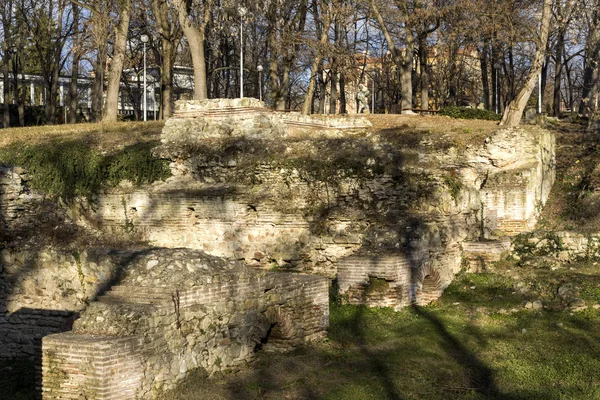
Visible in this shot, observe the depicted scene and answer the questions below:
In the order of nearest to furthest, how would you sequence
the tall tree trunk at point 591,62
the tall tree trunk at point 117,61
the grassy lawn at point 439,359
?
the grassy lawn at point 439,359
the tall tree trunk at point 117,61
the tall tree trunk at point 591,62

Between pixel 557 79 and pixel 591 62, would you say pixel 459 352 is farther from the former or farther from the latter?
pixel 557 79

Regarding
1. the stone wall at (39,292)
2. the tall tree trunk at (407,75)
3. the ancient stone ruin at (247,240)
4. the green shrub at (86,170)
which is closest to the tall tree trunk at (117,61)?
the ancient stone ruin at (247,240)

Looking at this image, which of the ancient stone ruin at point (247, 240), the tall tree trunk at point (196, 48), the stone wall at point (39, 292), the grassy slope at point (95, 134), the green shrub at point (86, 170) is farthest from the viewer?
the tall tree trunk at point (196, 48)

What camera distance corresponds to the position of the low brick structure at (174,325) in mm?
7344

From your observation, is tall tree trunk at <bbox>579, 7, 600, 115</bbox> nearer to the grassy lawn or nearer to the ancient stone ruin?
the ancient stone ruin

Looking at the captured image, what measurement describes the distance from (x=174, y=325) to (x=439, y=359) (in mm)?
3276

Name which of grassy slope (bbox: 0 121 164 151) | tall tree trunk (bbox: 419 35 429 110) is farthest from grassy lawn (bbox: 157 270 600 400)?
tall tree trunk (bbox: 419 35 429 110)

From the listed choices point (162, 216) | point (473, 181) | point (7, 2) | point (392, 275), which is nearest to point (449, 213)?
point (473, 181)

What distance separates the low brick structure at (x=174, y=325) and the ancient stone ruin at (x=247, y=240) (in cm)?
2

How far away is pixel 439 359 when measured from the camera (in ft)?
31.0

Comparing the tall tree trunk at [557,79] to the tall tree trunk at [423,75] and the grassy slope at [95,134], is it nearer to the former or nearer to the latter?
the tall tree trunk at [423,75]

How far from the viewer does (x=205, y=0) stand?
82.6ft

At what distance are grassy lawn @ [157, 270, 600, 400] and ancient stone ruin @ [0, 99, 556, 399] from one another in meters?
0.42

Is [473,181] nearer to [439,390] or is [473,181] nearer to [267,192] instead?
[267,192]
